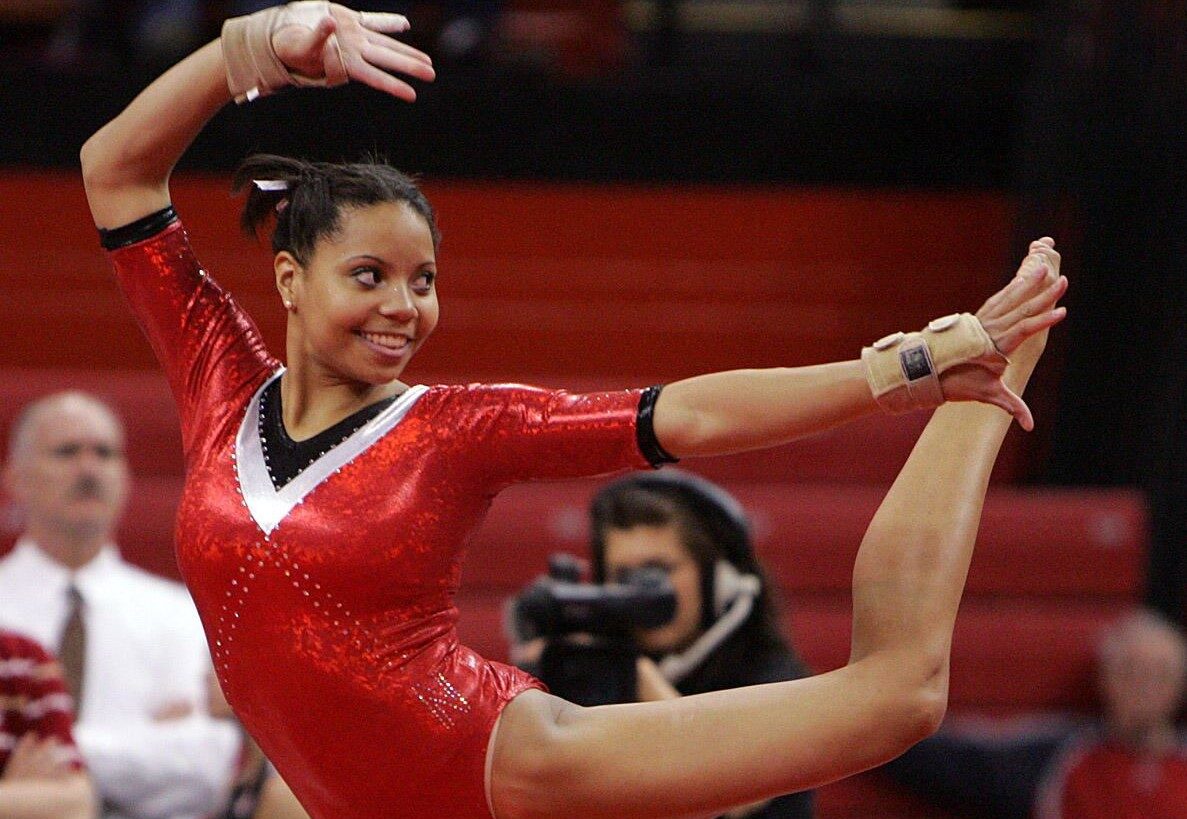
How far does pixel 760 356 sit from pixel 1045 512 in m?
1.00

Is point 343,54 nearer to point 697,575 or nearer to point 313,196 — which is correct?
point 313,196

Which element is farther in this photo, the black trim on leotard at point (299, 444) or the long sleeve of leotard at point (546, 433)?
the black trim on leotard at point (299, 444)

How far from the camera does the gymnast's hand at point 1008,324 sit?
1.74 meters

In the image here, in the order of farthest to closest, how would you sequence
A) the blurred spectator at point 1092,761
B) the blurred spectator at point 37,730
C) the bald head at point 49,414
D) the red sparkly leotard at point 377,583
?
the blurred spectator at point 1092,761 < the bald head at point 49,414 < the blurred spectator at point 37,730 < the red sparkly leotard at point 377,583

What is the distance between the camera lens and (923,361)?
174cm

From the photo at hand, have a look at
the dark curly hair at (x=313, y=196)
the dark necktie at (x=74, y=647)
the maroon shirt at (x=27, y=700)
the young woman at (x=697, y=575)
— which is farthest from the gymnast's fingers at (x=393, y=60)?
the dark necktie at (x=74, y=647)

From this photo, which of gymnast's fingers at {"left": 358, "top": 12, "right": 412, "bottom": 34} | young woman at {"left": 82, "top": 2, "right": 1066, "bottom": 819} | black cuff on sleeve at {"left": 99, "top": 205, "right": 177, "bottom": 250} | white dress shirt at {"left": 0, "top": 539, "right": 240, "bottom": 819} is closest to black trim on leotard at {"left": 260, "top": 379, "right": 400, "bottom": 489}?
young woman at {"left": 82, "top": 2, "right": 1066, "bottom": 819}

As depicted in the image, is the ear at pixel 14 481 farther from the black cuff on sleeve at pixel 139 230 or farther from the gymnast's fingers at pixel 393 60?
the gymnast's fingers at pixel 393 60

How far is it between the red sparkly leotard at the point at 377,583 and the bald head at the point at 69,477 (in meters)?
1.74

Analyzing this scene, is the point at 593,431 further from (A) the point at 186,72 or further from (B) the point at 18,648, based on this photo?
(B) the point at 18,648

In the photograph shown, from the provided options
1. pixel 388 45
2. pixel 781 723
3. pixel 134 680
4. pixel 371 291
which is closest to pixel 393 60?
pixel 388 45

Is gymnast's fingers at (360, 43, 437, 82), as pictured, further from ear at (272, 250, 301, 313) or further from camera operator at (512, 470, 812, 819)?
camera operator at (512, 470, 812, 819)

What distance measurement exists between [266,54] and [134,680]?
1870 millimetres

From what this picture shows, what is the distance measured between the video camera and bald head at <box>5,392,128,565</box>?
4.97 feet
